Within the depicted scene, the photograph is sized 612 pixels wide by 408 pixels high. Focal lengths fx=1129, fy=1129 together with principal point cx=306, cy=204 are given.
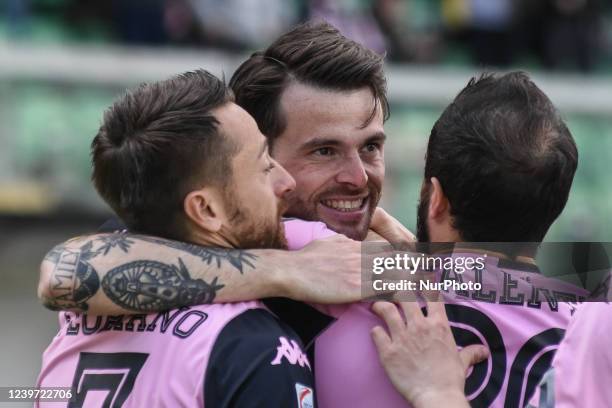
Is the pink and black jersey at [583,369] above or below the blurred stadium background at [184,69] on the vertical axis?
above

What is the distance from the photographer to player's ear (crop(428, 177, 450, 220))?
298cm

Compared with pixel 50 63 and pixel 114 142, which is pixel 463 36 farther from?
pixel 114 142

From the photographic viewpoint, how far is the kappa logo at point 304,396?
2.68m

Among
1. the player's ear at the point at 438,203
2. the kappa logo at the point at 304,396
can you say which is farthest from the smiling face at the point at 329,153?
the kappa logo at the point at 304,396

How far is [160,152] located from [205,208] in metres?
0.19

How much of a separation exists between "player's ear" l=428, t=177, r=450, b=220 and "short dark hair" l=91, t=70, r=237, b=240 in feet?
1.78

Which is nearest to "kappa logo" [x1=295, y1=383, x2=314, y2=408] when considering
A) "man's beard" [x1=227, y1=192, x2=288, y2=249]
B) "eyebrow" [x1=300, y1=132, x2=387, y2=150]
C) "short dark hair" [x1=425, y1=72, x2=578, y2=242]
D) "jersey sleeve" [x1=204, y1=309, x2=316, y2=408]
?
"jersey sleeve" [x1=204, y1=309, x2=316, y2=408]

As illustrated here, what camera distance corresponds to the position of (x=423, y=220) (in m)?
3.10

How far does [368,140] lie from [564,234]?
840 cm

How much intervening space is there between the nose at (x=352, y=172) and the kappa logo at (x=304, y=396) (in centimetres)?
110

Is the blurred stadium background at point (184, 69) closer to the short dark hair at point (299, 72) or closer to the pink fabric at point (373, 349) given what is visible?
the short dark hair at point (299, 72)

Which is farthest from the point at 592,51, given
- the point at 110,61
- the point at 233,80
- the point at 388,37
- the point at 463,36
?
the point at 233,80

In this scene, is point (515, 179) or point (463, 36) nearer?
point (515, 179)

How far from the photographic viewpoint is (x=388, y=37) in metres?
12.8
